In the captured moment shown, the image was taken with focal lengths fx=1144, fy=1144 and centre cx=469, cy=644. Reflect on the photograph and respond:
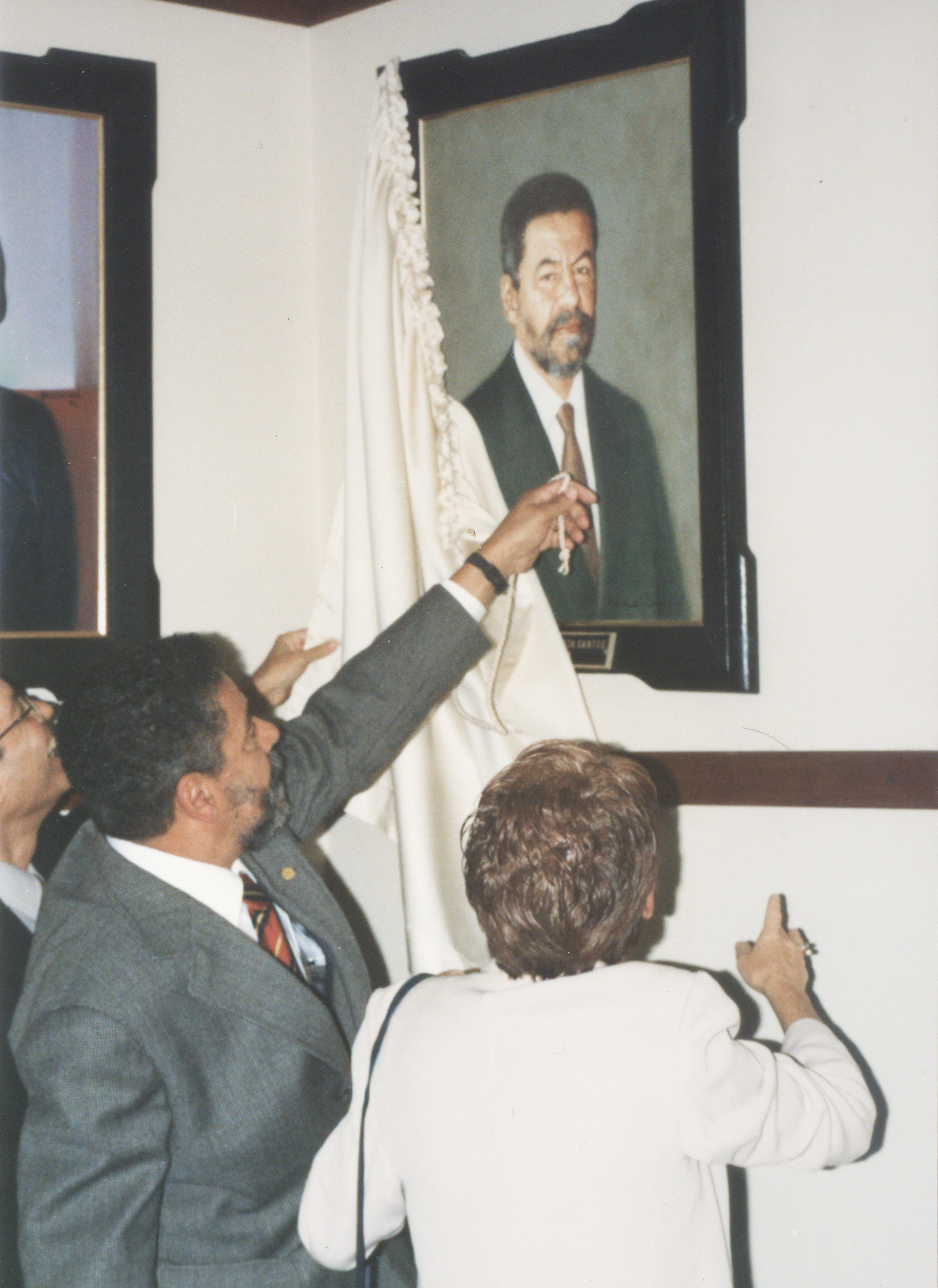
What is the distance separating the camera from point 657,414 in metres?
1.61

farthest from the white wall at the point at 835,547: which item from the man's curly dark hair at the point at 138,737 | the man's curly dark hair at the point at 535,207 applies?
the man's curly dark hair at the point at 138,737

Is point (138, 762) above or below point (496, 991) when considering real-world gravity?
above

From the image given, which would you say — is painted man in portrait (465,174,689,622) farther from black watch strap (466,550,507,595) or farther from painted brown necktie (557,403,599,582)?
black watch strap (466,550,507,595)

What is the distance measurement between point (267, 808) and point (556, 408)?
73cm

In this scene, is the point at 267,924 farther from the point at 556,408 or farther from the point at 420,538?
the point at 556,408

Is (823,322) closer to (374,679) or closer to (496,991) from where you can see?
(374,679)

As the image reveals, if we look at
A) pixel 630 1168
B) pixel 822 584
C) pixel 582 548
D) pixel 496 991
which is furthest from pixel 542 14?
pixel 630 1168

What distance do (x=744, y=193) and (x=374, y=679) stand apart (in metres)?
0.83

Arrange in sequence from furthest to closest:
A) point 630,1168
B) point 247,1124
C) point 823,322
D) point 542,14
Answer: point 542,14 → point 823,322 → point 247,1124 → point 630,1168

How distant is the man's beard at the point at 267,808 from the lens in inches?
55.7

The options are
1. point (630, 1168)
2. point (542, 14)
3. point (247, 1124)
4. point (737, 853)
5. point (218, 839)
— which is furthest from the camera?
point (542, 14)

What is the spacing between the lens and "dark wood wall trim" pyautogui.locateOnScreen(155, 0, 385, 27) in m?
1.89

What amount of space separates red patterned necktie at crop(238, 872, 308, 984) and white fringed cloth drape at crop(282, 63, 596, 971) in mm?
264

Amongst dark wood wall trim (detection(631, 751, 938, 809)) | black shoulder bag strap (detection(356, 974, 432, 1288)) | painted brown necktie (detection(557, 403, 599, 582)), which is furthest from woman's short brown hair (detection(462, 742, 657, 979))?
painted brown necktie (detection(557, 403, 599, 582))
